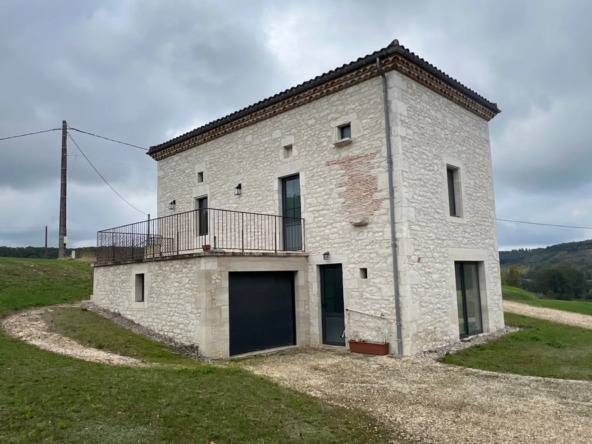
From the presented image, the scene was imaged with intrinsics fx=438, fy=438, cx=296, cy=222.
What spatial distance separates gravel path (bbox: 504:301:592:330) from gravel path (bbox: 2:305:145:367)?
13.6 m

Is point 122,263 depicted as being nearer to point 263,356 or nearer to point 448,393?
point 263,356

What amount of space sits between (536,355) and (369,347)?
346 cm

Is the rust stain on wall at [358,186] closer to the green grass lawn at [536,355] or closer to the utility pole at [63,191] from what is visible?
the green grass lawn at [536,355]

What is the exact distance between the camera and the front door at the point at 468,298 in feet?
35.8

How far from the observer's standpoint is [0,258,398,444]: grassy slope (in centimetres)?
434

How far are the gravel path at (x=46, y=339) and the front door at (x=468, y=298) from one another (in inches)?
297

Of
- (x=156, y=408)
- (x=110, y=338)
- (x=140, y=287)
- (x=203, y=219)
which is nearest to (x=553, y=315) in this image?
(x=203, y=219)

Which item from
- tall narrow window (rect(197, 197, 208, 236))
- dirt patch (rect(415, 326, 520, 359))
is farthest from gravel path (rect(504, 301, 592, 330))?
tall narrow window (rect(197, 197, 208, 236))

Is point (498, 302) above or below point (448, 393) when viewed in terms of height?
above

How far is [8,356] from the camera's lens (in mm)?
7289

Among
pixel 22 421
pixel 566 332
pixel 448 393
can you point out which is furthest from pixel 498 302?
pixel 22 421

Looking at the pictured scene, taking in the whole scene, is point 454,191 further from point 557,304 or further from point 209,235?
point 557,304

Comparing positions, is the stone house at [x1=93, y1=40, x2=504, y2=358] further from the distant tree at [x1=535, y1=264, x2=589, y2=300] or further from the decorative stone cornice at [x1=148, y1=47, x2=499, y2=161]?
the distant tree at [x1=535, y1=264, x2=589, y2=300]

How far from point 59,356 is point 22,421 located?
3547 mm
